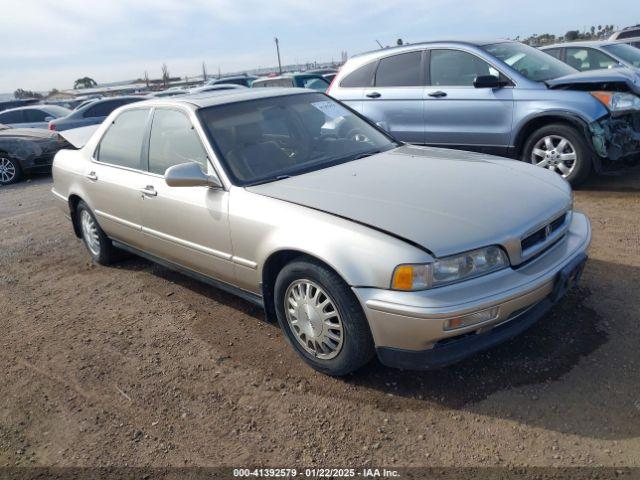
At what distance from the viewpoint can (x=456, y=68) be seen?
263 inches

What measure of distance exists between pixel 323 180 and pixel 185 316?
1573mm

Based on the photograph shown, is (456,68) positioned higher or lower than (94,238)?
higher

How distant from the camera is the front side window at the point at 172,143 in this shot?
3.77 meters

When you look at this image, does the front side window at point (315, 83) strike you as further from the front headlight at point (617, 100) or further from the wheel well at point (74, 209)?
the wheel well at point (74, 209)

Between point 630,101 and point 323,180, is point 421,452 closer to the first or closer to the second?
point 323,180

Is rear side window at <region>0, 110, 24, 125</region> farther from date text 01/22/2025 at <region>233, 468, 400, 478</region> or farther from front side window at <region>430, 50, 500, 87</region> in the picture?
date text 01/22/2025 at <region>233, 468, 400, 478</region>

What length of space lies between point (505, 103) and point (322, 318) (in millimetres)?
4420

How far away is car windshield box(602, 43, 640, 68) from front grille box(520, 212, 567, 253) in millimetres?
8062

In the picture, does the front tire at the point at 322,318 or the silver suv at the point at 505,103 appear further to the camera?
the silver suv at the point at 505,103

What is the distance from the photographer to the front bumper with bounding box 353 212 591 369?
2545 millimetres

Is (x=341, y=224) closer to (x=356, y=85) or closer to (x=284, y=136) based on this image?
(x=284, y=136)

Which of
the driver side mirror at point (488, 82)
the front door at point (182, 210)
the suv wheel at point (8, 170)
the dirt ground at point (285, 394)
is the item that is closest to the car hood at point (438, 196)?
the front door at point (182, 210)

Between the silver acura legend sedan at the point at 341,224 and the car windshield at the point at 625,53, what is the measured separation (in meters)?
7.52

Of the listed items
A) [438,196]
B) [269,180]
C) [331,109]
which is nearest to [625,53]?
[331,109]
